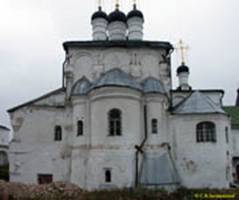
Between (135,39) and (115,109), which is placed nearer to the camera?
(115,109)

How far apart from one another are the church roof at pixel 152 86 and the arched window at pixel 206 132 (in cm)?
332

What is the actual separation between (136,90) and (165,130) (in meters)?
3.46

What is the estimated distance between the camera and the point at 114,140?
77.5 ft

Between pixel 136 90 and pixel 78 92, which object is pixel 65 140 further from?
pixel 136 90

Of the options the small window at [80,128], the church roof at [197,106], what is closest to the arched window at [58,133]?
the small window at [80,128]

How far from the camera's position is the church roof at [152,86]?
25.5 meters

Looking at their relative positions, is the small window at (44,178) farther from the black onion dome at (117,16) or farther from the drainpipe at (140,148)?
the black onion dome at (117,16)

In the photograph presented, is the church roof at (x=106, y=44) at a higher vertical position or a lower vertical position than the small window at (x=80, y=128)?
higher

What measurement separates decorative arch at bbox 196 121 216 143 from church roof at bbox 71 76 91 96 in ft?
24.9

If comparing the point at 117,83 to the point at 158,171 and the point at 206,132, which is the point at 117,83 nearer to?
the point at 158,171

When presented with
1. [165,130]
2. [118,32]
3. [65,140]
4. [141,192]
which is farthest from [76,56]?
[141,192]

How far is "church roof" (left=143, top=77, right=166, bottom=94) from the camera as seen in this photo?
25.5 meters

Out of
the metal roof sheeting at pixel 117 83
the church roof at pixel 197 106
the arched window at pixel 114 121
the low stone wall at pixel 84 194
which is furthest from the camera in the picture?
the church roof at pixel 197 106

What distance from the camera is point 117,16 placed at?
97.6ft
